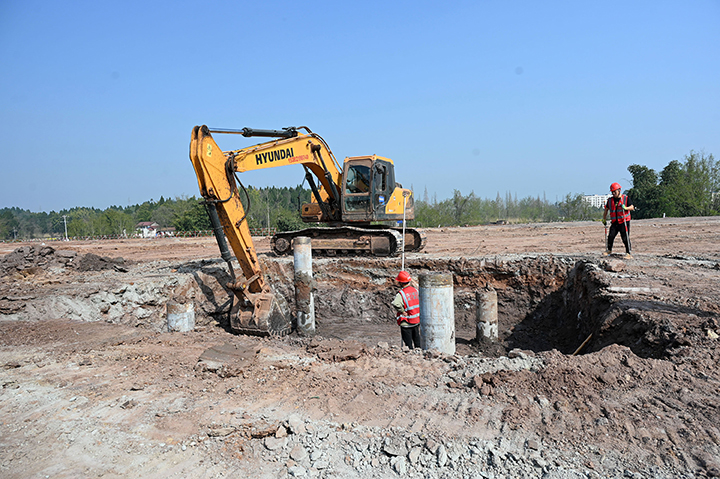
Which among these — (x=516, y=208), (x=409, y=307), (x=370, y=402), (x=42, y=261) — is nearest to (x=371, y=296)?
(x=409, y=307)

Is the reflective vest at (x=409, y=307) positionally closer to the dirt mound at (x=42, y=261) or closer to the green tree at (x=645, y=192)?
the dirt mound at (x=42, y=261)

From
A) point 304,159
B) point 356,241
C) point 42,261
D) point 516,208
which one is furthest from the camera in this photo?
point 516,208

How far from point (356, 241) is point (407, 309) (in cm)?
561

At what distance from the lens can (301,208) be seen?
13031 mm

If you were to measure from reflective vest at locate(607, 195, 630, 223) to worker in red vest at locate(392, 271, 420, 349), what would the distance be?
5770mm

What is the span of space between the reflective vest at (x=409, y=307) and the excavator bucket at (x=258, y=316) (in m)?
3.03

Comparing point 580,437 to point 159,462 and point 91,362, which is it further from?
point 91,362

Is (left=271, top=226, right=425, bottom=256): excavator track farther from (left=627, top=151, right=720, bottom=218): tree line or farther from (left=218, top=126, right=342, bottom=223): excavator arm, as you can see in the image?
(left=627, top=151, right=720, bottom=218): tree line

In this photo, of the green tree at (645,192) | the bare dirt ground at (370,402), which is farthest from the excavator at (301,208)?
the green tree at (645,192)

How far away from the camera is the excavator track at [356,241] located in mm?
12062

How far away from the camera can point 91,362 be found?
5.50 metres

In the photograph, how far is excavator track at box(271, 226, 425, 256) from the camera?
39.6ft

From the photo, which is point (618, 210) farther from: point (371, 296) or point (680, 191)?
point (680, 191)

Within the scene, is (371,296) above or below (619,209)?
below
